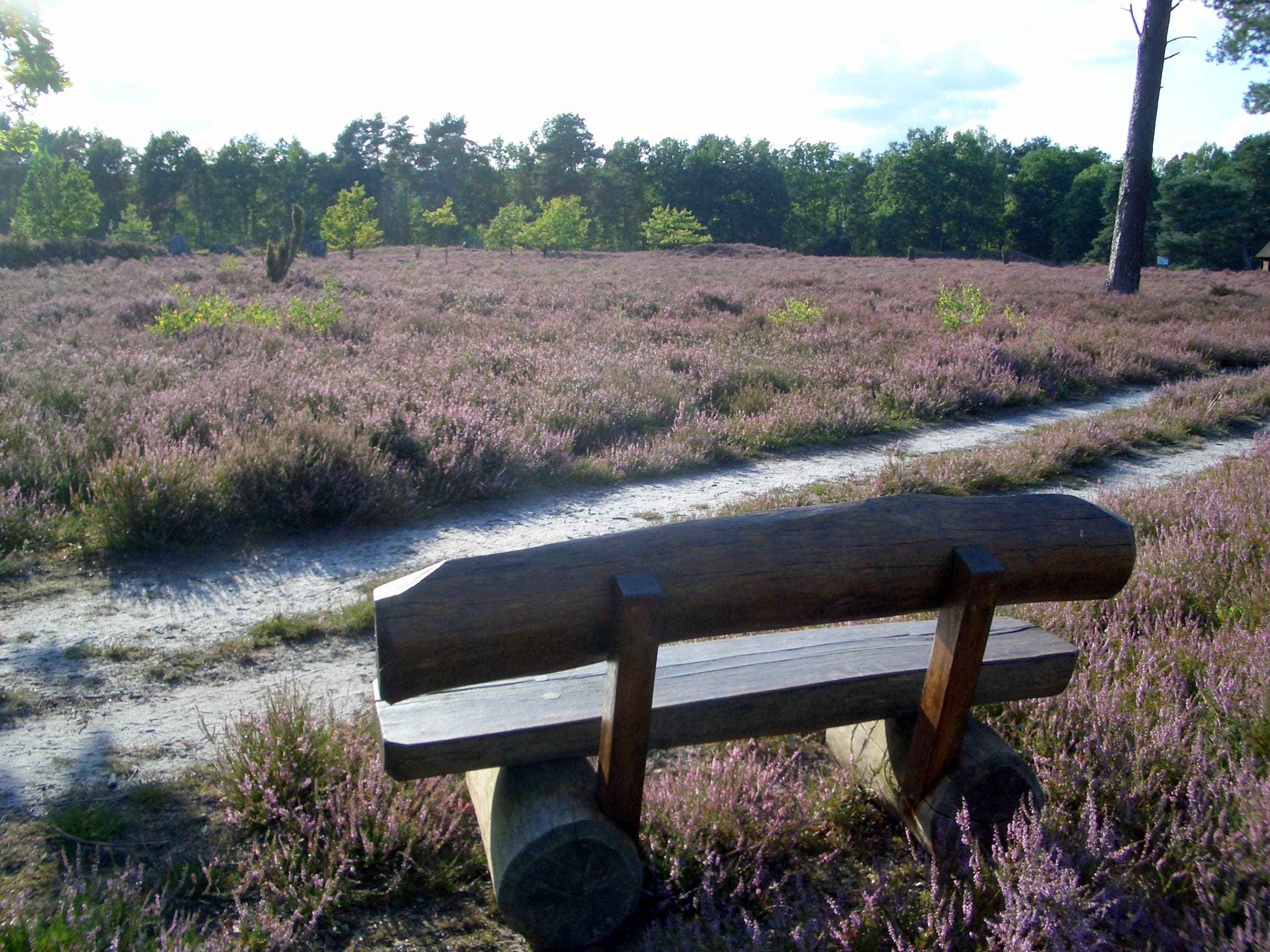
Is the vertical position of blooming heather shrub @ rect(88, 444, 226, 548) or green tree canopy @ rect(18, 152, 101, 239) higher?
green tree canopy @ rect(18, 152, 101, 239)

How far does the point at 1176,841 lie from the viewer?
2.37m

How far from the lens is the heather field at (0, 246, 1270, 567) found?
578cm

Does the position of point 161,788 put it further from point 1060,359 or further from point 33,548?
point 1060,359

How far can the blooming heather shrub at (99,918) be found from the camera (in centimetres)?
197

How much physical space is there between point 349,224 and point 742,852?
4479 centimetres

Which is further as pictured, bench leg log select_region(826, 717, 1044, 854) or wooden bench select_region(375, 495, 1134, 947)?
bench leg log select_region(826, 717, 1044, 854)

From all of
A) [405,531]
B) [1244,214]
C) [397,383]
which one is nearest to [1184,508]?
[405,531]

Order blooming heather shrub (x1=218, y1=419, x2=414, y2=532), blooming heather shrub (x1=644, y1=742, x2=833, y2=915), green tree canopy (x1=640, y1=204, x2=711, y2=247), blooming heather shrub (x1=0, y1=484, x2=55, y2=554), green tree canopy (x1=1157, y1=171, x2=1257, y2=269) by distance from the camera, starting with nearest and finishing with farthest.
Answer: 1. blooming heather shrub (x1=644, y1=742, x2=833, y2=915)
2. blooming heather shrub (x1=0, y1=484, x2=55, y2=554)
3. blooming heather shrub (x1=218, y1=419, x2=414, y2=532)
4. green tree canopy (x1=640, y1=204, x2=711, y2=247)
5. green tree canopy (x1=1157, y1=171, x2=1257, y2=269)

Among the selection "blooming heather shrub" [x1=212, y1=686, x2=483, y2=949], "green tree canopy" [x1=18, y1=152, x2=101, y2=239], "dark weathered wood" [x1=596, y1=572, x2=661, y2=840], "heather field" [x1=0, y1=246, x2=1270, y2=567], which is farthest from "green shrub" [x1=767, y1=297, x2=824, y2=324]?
"green tree canopy" [x1=18, y1=152, x2=101, y2=239]

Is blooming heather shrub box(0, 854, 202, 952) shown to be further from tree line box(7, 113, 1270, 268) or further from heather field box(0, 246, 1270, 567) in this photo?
tree line box(7, 113, 1270, 268)

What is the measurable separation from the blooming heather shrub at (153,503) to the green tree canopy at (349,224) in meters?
38.4

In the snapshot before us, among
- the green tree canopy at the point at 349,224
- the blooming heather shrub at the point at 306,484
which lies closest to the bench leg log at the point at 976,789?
the blooming heather shrub at the point at 306,484

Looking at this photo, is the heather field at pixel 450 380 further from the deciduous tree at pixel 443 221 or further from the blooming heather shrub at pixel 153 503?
the deciduous tree at pixel 443 221

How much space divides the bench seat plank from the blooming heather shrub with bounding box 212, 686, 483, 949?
0.37m
